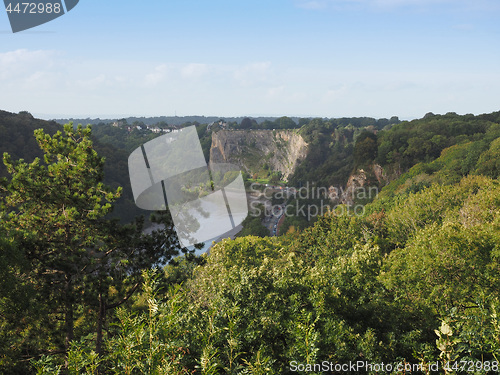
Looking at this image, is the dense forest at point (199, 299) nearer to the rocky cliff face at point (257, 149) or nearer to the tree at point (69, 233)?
the tree at point (69, 233)

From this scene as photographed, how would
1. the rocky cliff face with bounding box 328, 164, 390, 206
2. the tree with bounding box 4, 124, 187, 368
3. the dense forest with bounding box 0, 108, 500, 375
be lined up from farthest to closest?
1. the rocky cliff face with bounding box 328, 164, 390, 206
2. the tree with bounding box 4, 124, 187, 368
3. the dense forest with bounding box 0, 108, 500, 375

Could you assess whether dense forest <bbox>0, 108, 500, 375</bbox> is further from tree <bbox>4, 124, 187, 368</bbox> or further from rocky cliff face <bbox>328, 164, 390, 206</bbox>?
rocky cliff face <bbox>328, 164, 390, 206</bbox>

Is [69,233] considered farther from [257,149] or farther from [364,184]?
[257,149]

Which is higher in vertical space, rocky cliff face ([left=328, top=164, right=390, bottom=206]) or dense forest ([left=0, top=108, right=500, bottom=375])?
dense forest ([left=0, top=108, right=500, bottom=375])

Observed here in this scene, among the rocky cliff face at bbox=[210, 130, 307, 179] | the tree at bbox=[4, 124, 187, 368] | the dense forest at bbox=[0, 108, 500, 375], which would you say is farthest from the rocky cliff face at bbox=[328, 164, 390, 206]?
the tree at bbox=[4, 124, 187, 368]

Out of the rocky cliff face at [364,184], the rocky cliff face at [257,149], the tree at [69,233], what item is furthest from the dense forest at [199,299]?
the rocky cliff face at [257,149]

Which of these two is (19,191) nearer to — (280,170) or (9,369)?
(9,369)

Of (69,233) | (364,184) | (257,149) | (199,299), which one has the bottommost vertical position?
(364,184)

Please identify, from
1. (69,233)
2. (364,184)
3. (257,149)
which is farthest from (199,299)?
(257,149)
